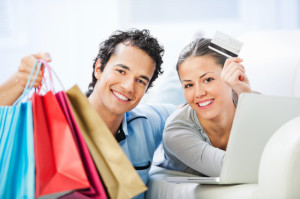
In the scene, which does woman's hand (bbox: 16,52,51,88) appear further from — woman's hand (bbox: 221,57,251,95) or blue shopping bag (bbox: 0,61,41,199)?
woman's hand (bbox: 221,57,251,95)

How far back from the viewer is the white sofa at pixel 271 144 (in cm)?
84

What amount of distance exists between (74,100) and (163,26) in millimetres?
2570

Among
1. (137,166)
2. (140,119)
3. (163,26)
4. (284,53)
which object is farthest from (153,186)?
(163,26)

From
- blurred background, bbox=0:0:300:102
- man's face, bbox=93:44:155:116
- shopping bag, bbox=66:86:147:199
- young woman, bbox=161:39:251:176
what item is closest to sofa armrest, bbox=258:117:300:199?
shopping bag, bbox=66:86:147:199

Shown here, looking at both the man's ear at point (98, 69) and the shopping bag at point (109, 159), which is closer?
the shopping bag at point (109, 159)

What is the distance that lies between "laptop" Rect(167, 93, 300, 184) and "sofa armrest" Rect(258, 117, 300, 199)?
10 centimetres

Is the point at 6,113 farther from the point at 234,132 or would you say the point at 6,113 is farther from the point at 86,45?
the point at 86,45

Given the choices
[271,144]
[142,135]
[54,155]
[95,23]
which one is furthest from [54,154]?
[95,23]

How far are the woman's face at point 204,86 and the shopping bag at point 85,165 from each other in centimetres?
63

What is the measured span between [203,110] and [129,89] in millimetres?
270

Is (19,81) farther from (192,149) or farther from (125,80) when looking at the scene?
(192,149)

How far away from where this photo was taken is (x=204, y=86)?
138cm

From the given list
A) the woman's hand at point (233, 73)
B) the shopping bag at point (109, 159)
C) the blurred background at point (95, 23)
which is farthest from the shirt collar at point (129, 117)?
the blurred background at point (95, 23)

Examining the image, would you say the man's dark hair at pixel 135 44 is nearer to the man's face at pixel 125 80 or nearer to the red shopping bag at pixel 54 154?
the man's face at pixel 125 80
